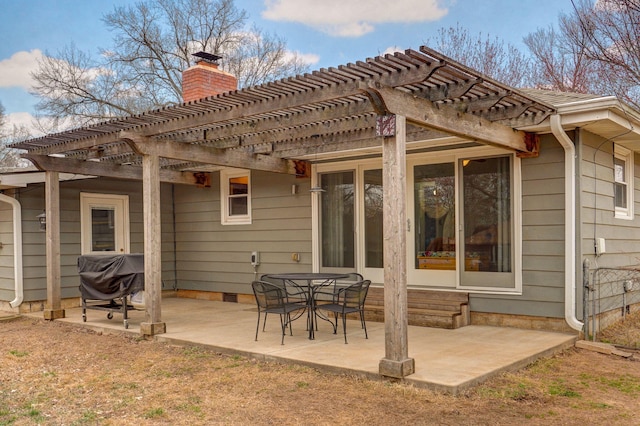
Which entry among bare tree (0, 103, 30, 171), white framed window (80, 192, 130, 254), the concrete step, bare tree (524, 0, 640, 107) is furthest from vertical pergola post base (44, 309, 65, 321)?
bare tree (0, 103, 30, 171)

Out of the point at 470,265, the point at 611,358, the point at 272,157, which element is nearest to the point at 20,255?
the point at 272,157

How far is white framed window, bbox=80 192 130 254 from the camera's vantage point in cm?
901

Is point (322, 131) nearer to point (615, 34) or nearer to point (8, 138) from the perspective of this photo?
point (615, 34)

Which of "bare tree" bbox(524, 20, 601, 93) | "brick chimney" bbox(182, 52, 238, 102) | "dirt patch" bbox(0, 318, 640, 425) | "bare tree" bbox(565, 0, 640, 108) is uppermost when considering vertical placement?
"bare tree" bbox(524, 20, 601, 93)

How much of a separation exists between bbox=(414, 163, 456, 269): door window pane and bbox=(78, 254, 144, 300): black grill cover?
3.70 metres

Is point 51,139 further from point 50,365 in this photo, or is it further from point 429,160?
point 429,160

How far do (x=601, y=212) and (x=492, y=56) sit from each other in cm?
1014

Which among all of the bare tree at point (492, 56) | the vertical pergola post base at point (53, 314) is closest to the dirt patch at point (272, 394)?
the vertical pergola post base at point (53, 314)

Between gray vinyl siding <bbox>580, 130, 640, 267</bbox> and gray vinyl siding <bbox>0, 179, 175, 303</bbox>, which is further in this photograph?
gray vinyl siding <bbox>0, 179, 175, 303</bbox>

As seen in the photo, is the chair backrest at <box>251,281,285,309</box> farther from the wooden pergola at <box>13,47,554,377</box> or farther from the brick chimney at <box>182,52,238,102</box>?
the brick chimney at <box>182,52,238,102</box>

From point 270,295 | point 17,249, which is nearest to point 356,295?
point 270,295

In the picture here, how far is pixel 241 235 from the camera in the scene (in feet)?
30.2

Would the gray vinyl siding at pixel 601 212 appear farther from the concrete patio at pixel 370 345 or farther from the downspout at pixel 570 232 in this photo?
the concrete patio at pixel 370 345

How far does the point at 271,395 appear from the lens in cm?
411
